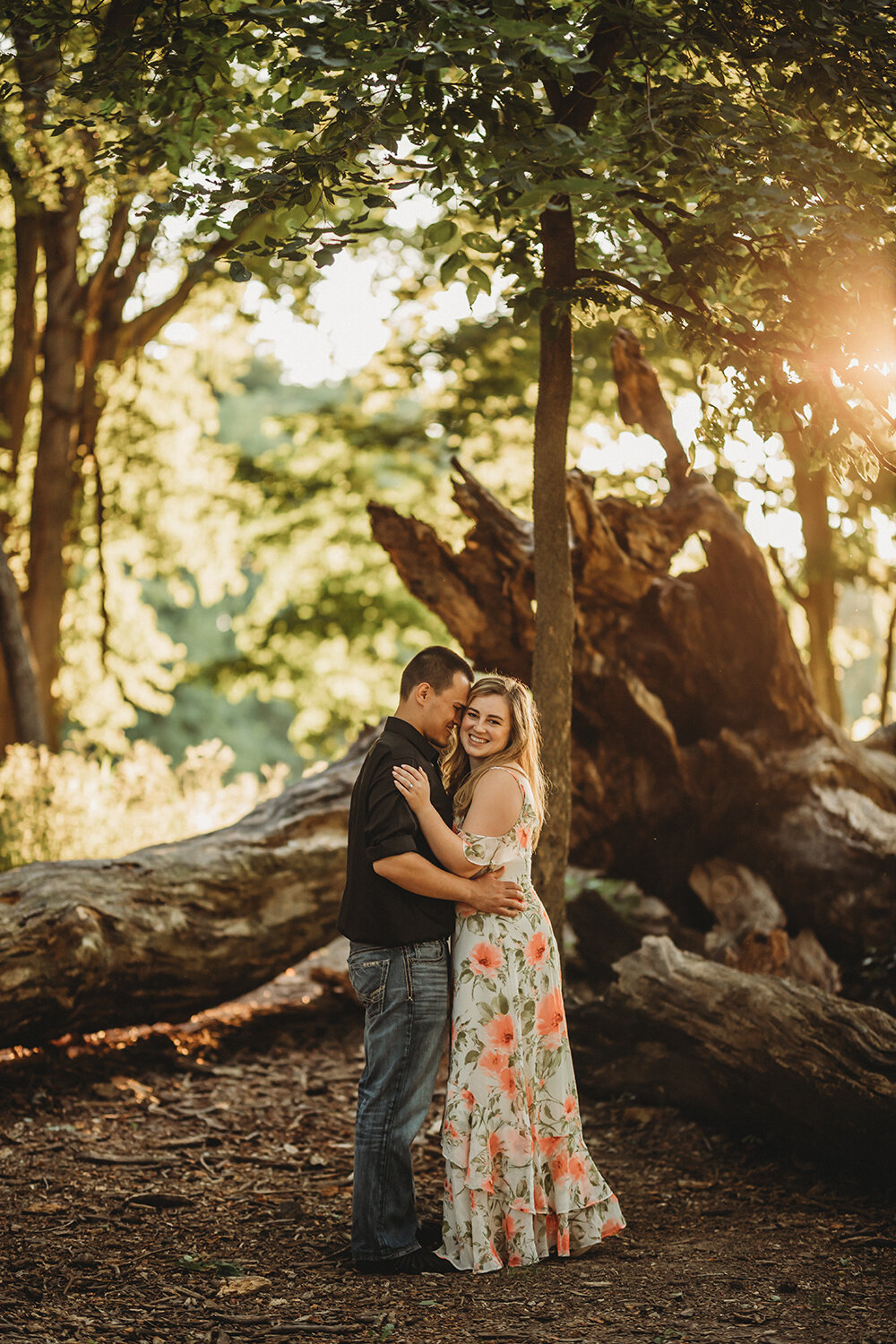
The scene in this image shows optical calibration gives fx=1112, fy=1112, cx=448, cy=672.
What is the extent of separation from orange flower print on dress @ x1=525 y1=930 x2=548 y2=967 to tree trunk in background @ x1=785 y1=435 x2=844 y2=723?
22.3ft

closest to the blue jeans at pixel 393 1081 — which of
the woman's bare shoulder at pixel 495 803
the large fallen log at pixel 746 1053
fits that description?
the woman's bare shoulder at pixel 495 803

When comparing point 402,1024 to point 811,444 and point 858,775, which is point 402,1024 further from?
point 858,775

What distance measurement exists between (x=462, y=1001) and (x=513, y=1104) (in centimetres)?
39

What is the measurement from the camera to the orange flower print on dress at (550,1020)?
159 inches

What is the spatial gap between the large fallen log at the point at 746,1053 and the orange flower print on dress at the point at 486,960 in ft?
4.90

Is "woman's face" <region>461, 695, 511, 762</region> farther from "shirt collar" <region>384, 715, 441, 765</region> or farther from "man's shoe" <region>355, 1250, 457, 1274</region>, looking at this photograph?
"man's shoe" <region>355, 1250, 457, 1274</region>

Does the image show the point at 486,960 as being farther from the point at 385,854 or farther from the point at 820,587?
the point at 820,587

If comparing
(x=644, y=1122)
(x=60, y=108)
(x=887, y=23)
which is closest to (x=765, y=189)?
(x=887, y=23)

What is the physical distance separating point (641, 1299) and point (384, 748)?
6.44 feet

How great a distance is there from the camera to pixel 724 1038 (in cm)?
491

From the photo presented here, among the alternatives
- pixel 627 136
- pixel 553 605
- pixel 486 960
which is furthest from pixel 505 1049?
pixel 627 136

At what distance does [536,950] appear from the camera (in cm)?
407

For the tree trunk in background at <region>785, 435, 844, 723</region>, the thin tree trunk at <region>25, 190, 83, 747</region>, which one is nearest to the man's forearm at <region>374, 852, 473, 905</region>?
the tree trunk in background at <region>785, 435, 844, 723</region>

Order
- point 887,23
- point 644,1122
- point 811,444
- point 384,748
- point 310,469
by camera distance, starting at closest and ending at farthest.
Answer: point 887,23 < point 384,748 < point 811,444 < point 644,1122 < point 310,469
